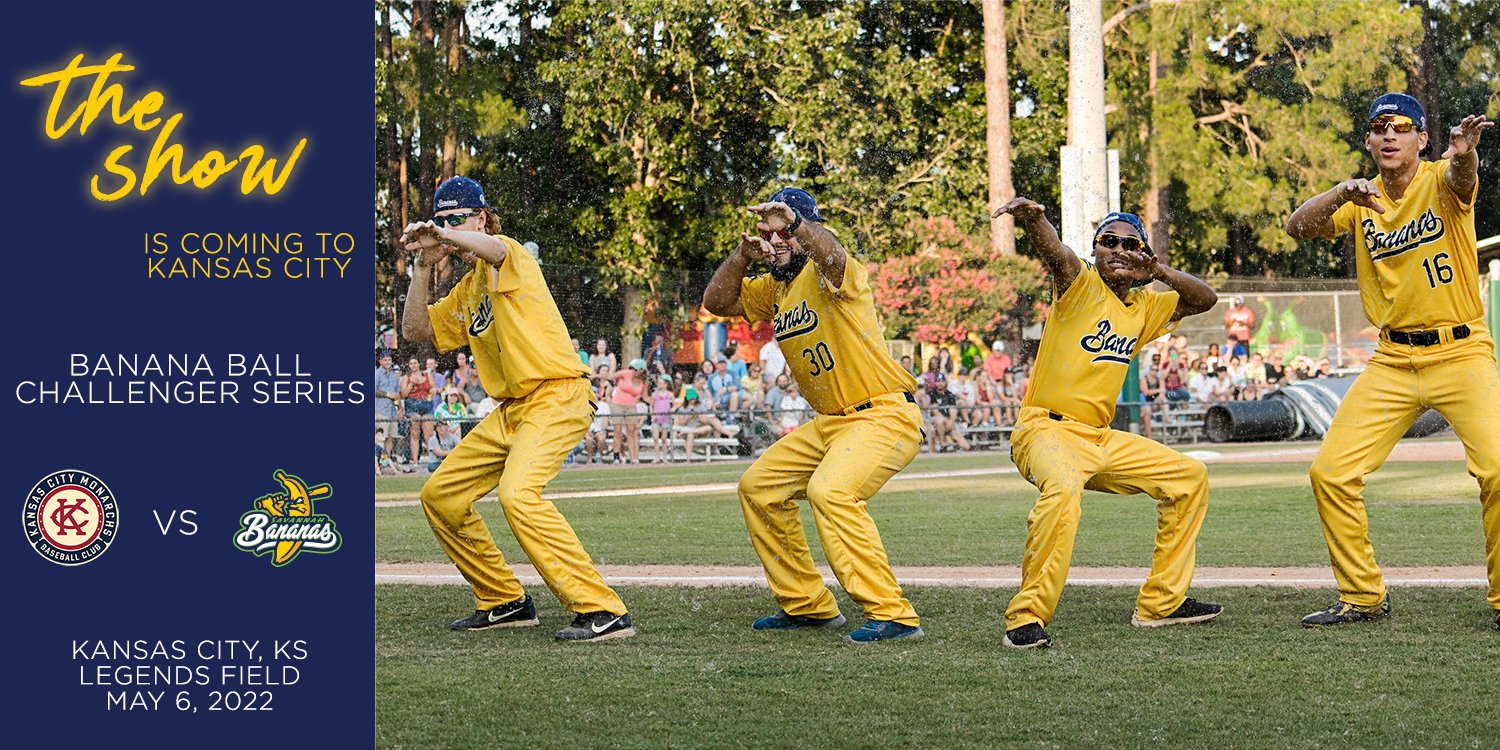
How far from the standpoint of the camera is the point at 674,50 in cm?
3102

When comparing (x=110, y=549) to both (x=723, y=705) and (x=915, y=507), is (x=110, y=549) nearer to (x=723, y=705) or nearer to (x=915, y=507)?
(x=723, y=705)

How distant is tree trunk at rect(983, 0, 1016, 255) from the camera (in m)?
31.4

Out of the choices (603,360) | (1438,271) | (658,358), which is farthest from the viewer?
(658,358)

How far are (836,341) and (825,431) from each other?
430mm

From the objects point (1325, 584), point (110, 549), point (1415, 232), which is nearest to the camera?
point (110, 549)

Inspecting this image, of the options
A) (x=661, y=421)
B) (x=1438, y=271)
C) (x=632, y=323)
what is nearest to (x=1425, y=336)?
(x=1438, y=271)

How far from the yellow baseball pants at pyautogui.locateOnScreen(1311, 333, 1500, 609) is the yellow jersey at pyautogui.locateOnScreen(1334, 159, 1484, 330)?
0.42 feet

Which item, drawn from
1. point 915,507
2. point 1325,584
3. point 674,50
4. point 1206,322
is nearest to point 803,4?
point 674,50

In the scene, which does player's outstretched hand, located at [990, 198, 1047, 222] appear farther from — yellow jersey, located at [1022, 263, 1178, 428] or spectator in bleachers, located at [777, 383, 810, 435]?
spectator in bleachers, located at [777, 383, 810, 435]

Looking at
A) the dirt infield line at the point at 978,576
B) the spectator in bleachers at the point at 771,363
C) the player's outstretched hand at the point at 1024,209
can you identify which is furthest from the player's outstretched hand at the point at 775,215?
the spectator in bleachers at the point at 771,363

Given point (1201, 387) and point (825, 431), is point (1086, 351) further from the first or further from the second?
point (1201, 387)

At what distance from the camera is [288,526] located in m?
4.26

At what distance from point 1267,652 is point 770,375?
17447mm

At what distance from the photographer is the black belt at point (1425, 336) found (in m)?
7.28
